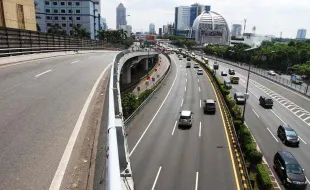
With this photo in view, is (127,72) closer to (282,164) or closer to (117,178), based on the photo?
(282,164)

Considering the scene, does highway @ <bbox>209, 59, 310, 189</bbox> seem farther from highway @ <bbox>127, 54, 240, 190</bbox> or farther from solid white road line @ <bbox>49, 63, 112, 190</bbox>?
solid white road line @ <bbox>49, 63, 112, 190</bbox>

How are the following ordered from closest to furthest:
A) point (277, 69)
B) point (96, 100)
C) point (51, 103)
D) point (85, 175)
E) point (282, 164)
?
1. point (85, 175)
2. point (51, 103)
3. point (96, 100)
4. point (282, 164)
5. point (277, 69)

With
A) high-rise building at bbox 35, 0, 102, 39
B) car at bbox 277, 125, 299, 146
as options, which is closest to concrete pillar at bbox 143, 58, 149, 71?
high-rise building at bbox 35, 0, 102, 39

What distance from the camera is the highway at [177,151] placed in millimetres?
21266

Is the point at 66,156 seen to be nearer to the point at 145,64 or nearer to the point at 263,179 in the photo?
the point at 263,179

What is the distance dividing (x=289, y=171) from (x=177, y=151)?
399 inches

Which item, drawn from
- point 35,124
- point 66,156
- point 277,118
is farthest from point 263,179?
point 277,118

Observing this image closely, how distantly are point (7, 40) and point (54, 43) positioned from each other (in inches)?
631

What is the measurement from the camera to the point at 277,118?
4069 centimetres

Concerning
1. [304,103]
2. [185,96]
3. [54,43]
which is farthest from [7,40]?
[304,103]

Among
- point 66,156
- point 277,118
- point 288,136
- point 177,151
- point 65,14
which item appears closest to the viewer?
point 66,156

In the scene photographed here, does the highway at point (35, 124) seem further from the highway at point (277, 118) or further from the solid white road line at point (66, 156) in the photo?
the highway at point (277, 118)

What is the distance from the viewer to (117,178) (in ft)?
11.1

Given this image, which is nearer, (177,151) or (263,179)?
(263,179)
